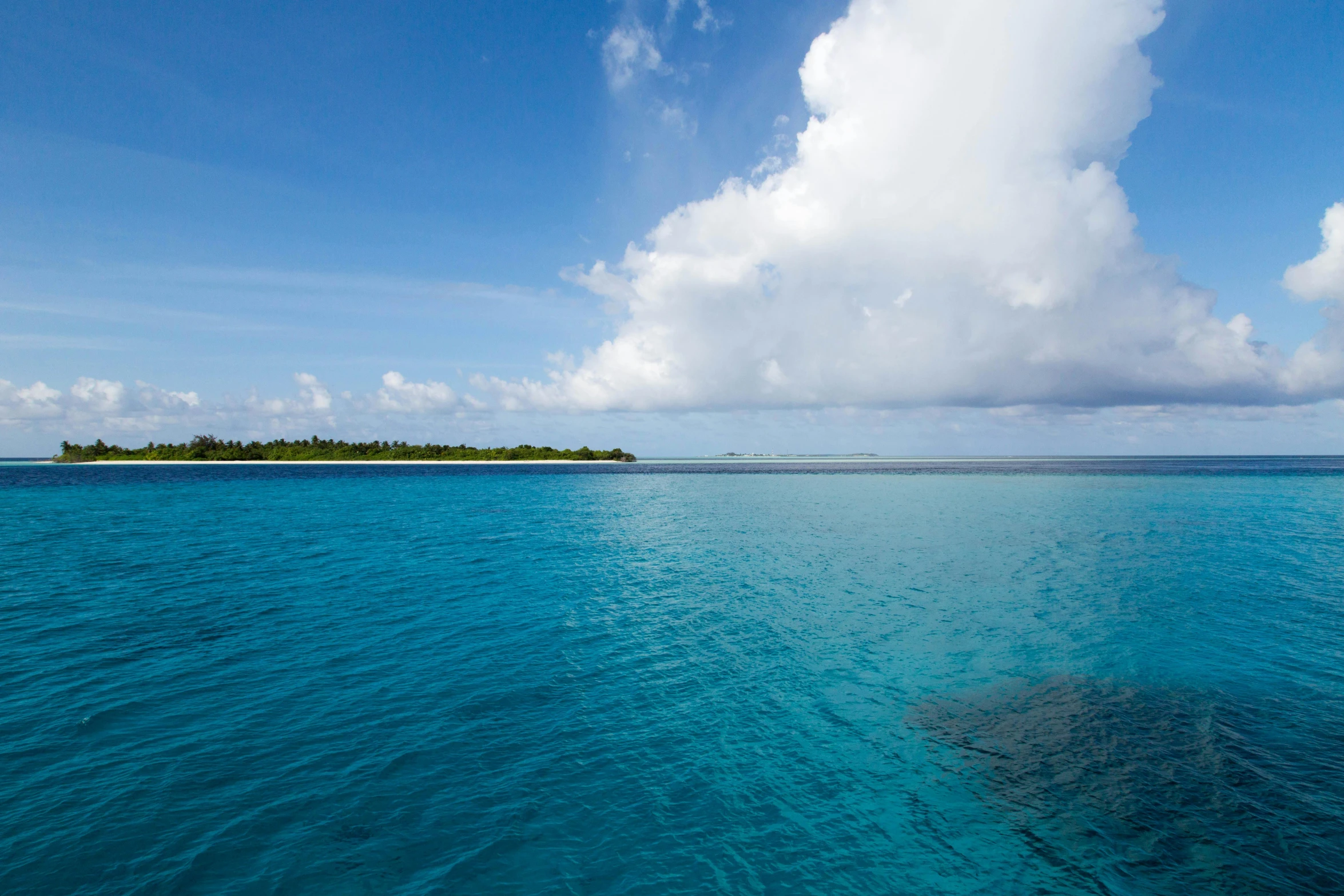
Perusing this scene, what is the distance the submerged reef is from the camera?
9484mm

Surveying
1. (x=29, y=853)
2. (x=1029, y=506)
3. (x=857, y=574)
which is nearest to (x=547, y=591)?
(x=857, y=574)

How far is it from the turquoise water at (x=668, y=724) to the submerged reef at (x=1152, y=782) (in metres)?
0.07

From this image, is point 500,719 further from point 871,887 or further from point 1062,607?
point 1062,607

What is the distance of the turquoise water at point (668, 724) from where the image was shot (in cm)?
952

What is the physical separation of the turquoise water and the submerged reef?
0.07 metres

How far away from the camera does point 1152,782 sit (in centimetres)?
1180

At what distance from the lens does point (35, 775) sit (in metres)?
11.5

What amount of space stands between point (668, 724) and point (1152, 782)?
9977 millimetres

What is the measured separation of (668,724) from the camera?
14.3 m

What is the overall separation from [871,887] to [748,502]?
220 feet

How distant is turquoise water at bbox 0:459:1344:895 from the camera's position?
31.2ft

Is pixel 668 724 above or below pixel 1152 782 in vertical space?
above

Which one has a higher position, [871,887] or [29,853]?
[29,853]

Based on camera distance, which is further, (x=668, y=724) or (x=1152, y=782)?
(x=668, y=724)
